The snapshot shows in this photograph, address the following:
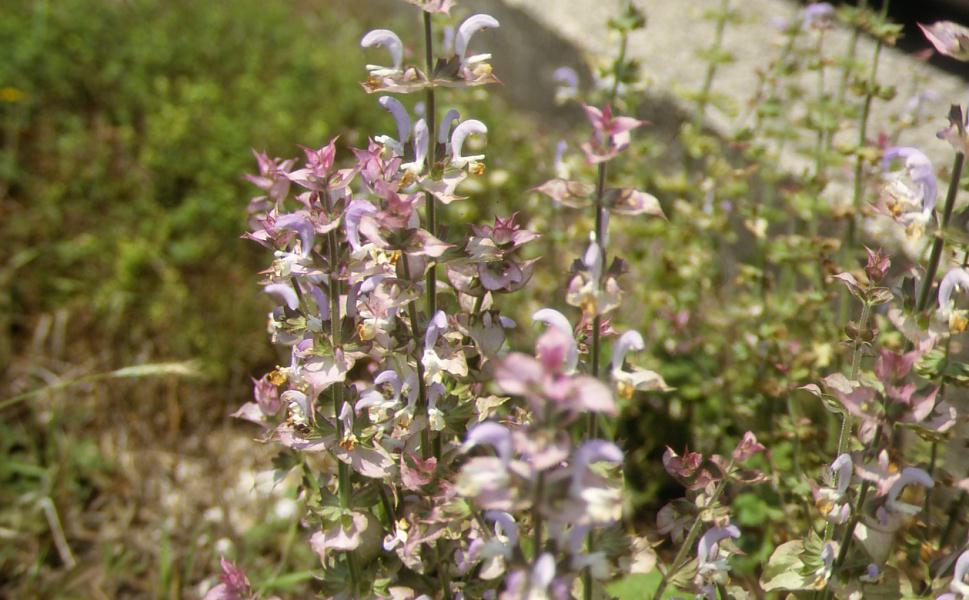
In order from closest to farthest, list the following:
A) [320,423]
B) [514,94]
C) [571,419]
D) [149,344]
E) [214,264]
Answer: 1. [571,419]
2. [320,423]
3. [149,344]
4. [214,264]
5. [514,94]

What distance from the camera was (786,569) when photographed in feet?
4.77

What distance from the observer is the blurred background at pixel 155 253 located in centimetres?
254

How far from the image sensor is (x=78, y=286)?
3.24 meters

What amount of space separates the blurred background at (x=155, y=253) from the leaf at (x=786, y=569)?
847 mm

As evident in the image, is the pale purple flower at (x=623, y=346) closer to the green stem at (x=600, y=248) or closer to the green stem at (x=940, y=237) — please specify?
the green stem at (x=600, y=248)

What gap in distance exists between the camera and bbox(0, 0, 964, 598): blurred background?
8.35 feet

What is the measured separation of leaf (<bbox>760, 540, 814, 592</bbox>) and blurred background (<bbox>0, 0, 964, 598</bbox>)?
2.78 ft

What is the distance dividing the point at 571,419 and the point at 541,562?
0.58 ft

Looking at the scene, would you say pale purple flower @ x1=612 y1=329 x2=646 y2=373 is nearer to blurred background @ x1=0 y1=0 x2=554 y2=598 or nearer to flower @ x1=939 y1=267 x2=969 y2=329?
flower @ x1=939 y1=267 x2=969 y2=329

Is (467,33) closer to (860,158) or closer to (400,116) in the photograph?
(400,116)

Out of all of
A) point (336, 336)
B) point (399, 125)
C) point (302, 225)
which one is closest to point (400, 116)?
point (399, 125)

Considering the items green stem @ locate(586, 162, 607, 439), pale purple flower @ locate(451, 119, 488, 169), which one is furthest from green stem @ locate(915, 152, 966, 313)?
pale purple flower @ locate(451, 119, 488, 169)

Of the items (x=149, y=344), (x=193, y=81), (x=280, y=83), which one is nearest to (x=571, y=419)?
(x=149, y=344)

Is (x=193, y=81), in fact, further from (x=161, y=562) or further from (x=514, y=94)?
(x=161, y=562)
